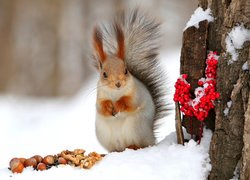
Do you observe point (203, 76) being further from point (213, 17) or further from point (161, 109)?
point (161, 109)

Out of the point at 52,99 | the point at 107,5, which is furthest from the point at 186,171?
the point at 107,5

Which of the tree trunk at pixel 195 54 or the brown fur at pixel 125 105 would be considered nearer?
the tree trunk at pixel 195 54

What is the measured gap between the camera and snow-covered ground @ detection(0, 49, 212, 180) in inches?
55.0

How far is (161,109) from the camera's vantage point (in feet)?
5.91

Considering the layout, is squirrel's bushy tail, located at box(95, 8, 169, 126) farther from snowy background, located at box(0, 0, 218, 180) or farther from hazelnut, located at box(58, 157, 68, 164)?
hazelnut, located at box(58, 157, 68, 164)

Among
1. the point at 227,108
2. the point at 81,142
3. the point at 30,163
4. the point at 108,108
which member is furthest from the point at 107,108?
the point at 81,142

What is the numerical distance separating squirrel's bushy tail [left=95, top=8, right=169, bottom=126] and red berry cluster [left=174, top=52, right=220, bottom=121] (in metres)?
0.25

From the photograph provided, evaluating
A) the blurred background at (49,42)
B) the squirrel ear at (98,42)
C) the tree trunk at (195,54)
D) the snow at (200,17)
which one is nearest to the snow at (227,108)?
the tree trunk at (195,54)

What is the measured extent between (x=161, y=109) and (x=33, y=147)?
218cm

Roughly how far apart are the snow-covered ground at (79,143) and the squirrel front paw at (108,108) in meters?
0.17

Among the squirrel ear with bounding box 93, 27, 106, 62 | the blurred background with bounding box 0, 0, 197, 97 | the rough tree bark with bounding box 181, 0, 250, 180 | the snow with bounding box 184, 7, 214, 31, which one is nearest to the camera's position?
the rough tree bark with bounding box 181, 0, 250, 180

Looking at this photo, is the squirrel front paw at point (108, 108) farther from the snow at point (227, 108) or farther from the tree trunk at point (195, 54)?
the snow at point (227, 108)

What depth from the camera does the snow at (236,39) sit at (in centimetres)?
135

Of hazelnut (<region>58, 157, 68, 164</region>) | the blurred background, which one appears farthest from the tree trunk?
the blurred background
